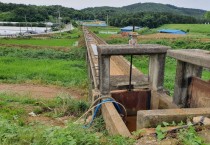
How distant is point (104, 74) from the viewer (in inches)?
304

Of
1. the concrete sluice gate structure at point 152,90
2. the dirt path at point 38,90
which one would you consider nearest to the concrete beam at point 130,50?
the concrete sluice gate structure at point 152,90

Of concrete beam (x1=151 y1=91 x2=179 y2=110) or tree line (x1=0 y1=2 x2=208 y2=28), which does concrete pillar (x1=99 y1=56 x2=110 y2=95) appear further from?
tree line (x1=0 y1=2 x2=208 y2=28)

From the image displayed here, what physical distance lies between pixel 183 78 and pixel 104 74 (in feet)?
7.02

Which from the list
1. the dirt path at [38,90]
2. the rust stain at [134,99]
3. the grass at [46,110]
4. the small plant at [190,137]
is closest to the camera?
the small plant at [190,137]

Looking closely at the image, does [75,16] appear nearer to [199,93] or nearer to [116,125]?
[199,93]

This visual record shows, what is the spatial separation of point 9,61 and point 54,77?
8.19 metres

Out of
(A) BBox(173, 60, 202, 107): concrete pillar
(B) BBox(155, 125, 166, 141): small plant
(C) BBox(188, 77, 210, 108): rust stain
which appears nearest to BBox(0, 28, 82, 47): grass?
(A) BBox(173, 60, 202, 107): concrete pillar

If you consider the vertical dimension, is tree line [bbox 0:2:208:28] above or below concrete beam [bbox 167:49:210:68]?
above

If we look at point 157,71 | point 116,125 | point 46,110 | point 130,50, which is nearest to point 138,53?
point 130,50

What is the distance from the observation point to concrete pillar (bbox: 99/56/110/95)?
7.54 meters

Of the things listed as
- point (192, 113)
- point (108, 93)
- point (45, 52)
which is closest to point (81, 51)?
point (45, 52)

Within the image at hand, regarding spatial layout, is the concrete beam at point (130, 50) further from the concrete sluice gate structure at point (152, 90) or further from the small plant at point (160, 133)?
the small plant at point (160, 133)

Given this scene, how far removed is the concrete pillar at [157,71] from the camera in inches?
309

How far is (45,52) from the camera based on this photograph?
98.2 feet
